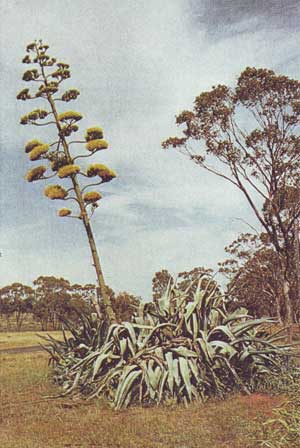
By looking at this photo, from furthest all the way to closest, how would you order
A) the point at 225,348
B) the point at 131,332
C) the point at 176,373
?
the point at 131,332 → the point at 225,348 → the point at 176,373

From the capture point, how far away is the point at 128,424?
20.2ft

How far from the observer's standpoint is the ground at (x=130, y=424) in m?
5.42

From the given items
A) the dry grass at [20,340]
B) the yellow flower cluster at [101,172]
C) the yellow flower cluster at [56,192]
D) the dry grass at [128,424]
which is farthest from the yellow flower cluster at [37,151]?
the dry grass at [20,340]

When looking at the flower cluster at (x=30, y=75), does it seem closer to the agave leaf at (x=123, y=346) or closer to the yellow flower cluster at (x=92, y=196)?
the yellow flower cluster at (x=92, y=196)

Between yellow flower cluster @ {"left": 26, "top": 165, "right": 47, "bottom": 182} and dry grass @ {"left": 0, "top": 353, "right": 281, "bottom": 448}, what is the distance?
368cm

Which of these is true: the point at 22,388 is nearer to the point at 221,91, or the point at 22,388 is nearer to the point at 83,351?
the point at 83,351

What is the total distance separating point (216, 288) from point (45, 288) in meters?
46.8

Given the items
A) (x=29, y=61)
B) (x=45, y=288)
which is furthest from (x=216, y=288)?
(x=45, y=288)

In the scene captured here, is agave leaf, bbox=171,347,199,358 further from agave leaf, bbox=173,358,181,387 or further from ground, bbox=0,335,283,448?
ground, bbox=0,335,283,448

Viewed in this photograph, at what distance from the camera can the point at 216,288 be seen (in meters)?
8.88

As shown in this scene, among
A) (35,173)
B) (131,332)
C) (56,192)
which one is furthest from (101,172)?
(131,332)

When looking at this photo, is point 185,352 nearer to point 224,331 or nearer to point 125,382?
point 224,331

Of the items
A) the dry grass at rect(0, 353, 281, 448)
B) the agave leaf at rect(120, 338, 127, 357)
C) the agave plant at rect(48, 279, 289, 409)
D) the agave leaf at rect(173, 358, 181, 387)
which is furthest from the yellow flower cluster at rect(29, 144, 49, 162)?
the agave leaf at rect(173, 358, 181, 387)

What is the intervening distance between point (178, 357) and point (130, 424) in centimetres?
163
